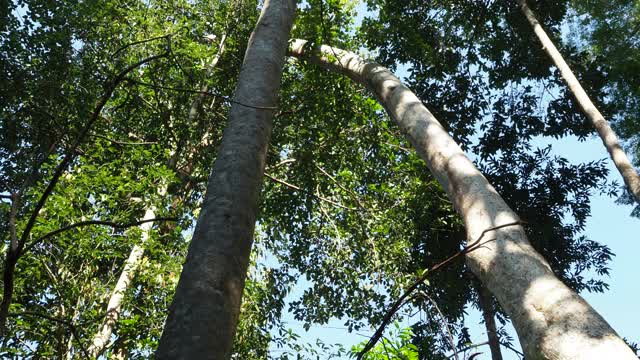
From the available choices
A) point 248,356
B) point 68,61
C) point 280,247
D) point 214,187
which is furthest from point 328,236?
point 214,187

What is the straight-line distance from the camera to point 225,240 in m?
1.75

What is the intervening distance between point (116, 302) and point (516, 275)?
482 cm

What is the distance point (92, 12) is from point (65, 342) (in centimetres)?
455

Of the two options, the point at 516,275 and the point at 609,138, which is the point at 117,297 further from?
the point at 609,138

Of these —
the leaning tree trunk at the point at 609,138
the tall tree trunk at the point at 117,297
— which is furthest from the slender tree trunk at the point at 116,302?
the leaning tree trunk at the point at 609,138

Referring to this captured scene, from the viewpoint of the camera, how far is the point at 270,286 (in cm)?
973

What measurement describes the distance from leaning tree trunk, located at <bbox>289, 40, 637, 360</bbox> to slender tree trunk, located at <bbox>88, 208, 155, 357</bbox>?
3661 mm

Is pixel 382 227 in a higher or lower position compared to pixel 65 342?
higher

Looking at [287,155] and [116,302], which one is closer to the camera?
[116,302]

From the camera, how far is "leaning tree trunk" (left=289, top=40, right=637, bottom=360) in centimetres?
189

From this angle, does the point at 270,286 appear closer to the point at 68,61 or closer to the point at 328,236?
the point at 328,236

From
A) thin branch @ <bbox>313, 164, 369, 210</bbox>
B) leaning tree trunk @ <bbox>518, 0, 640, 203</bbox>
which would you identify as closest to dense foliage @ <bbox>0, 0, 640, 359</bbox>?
thin branch @ <bbox>313, 164, 369, 210</bbox>

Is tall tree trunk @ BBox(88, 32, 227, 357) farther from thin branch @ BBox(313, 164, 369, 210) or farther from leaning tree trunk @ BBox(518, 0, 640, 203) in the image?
leaning tree trunk @ BBox(518, 0, 640, 203)

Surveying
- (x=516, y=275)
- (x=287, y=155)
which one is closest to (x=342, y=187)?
(x=287, y=155)
